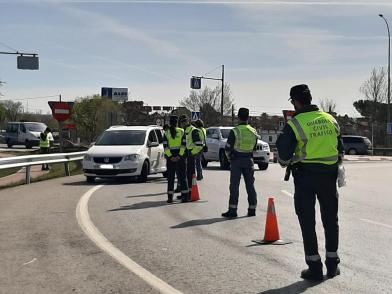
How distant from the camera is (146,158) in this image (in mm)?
18016

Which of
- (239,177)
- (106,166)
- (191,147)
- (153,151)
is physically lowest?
(106,166)

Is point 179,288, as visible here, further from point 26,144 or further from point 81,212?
point 26,144

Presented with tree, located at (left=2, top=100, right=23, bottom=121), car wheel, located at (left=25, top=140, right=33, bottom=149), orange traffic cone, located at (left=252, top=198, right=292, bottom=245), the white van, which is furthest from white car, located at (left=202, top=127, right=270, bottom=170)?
tree, located at (left=2, top=100, right=23, bottom=121)

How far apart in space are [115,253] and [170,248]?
0.73m

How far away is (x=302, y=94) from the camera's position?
20.6 ft

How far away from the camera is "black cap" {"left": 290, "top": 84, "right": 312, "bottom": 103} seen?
627 cm

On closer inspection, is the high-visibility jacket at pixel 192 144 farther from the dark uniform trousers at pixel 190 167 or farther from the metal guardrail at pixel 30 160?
the metal guardrail at pixel 30 160

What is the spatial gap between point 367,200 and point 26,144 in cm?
3879

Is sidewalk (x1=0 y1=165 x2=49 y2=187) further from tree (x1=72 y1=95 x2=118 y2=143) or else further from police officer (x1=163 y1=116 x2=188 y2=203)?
tree (x1=72 y1=95 x2=118 y2=143)

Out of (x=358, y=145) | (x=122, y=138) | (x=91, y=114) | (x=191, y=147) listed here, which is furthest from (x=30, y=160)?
(x=91, y=114)

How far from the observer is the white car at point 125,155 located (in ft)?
56.7

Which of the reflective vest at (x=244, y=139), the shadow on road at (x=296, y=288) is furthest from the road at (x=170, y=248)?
the reflective vest at (x=244, y=139)

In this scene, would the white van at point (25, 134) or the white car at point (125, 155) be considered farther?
the white van at point (25, 134)

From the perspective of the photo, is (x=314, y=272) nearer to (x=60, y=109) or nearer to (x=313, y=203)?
(x=313, y=203)
